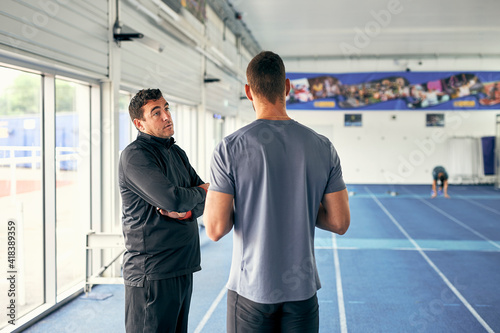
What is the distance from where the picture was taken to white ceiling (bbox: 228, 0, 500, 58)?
1093cm

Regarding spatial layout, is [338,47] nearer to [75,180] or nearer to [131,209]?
[75,180]

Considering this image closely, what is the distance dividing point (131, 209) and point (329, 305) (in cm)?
314

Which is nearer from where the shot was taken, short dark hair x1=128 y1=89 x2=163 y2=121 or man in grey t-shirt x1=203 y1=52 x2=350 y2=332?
man in grey t-shirt x1=203 y1=52 x2=350 y2=332

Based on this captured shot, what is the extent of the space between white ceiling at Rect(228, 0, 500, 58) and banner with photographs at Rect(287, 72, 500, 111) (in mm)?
1237

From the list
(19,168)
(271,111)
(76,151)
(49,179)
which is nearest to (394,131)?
(76,151)

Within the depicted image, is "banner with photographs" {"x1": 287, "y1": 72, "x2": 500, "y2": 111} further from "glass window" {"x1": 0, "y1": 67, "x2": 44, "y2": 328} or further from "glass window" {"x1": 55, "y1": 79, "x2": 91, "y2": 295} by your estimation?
"glass window" {"x1": 0, "y1": 67, "x2": 44, "y2": 328}

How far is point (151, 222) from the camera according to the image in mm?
2227

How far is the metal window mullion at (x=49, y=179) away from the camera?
437cm

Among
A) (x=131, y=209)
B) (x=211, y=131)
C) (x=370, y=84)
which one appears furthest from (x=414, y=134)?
(x=131, y=209)

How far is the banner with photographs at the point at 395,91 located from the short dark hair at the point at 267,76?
46.2 ft

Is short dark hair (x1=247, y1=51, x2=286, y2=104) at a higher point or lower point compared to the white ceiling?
lower

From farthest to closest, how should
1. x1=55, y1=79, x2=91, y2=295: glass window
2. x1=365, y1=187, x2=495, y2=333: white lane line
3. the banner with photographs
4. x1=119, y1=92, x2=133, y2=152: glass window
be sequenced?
1. the banner with photographs
2. x1=119, y1=92, x2=133, y2=152: glass window
3. x1=55, y1=79, x2=91, y2=295: glass window
4. x1=365, y1=187, x2=495, y2=333: white lane line

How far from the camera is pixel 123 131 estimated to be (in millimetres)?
6793

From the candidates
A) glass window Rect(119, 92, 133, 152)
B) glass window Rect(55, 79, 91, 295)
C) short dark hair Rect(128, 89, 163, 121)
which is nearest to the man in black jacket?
short dark hair Rect(128, 89, 163, 121)
